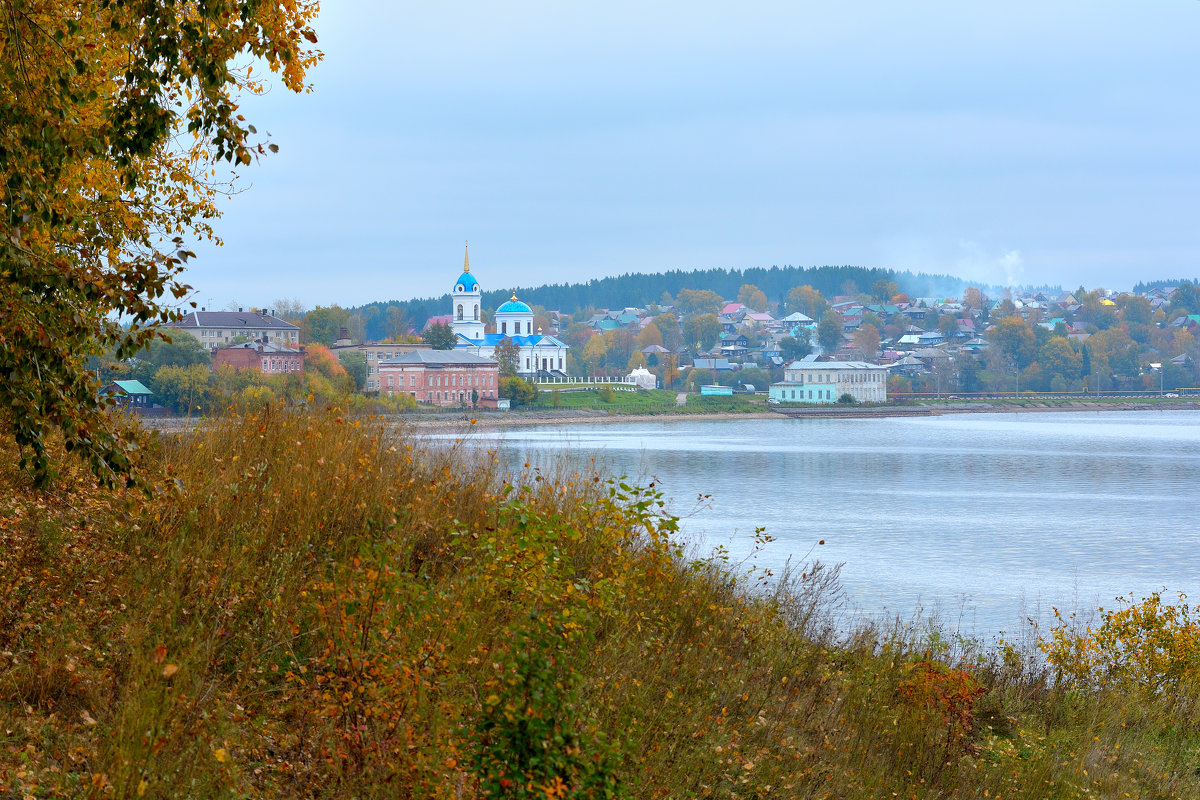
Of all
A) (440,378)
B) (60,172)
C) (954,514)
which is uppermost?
(60,172)

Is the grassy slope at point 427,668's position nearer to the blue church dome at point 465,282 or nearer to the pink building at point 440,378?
the pink building at point 440,378

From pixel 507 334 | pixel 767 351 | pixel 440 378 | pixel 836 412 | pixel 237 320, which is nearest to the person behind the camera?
pixel 440 378

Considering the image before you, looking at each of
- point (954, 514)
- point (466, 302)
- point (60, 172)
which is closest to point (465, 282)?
point (466, 302)

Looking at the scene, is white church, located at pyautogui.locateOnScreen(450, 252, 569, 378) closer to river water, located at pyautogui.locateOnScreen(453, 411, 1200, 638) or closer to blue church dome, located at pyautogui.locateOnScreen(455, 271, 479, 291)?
blue church dome, located at pyautogui.locateOnScreen(455, 271, 479, 291)

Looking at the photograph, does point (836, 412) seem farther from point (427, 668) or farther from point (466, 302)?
point (427, 668)

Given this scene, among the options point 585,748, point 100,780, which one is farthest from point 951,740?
point 100,780

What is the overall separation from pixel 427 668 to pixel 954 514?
22996 mm

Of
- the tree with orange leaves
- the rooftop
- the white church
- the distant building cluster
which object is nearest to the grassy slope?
the tree with orange leaves

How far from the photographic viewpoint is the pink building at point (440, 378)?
8269cm

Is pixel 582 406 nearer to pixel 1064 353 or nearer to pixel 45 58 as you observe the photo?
pixel 1064 353

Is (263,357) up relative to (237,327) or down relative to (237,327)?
down

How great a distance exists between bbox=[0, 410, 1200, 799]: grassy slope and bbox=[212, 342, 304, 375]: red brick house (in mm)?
55741

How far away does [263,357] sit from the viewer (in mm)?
63969

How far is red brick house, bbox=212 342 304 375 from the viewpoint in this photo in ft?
202
